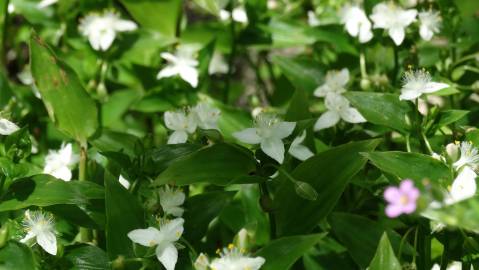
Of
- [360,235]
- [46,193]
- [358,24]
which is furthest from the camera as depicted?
[358,24]

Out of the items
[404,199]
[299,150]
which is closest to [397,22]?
[299,150]

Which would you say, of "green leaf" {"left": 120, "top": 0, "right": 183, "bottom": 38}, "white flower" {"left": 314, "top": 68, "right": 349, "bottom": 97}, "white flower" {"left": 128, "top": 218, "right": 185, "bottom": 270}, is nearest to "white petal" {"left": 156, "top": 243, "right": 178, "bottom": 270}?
"white flower" {"left": 128, "top": 218, "right": 185, "bottom": 270}

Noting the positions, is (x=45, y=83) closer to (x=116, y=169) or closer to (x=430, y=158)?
(x=116, y=169)

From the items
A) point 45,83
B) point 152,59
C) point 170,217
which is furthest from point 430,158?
point 152,59

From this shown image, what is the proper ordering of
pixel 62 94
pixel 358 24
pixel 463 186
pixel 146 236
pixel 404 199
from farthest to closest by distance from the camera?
pixel 358 24 < pixel 62 94 < pixel 146 236 < pixel 463 186 < pixel 404 199

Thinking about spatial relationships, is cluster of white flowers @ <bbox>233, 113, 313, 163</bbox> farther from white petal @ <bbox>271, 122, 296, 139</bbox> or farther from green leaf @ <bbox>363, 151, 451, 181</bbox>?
green leaf @ <bbox>363, 151, 451, 181</bbox>

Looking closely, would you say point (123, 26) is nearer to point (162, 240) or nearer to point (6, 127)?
point (6, 127)
